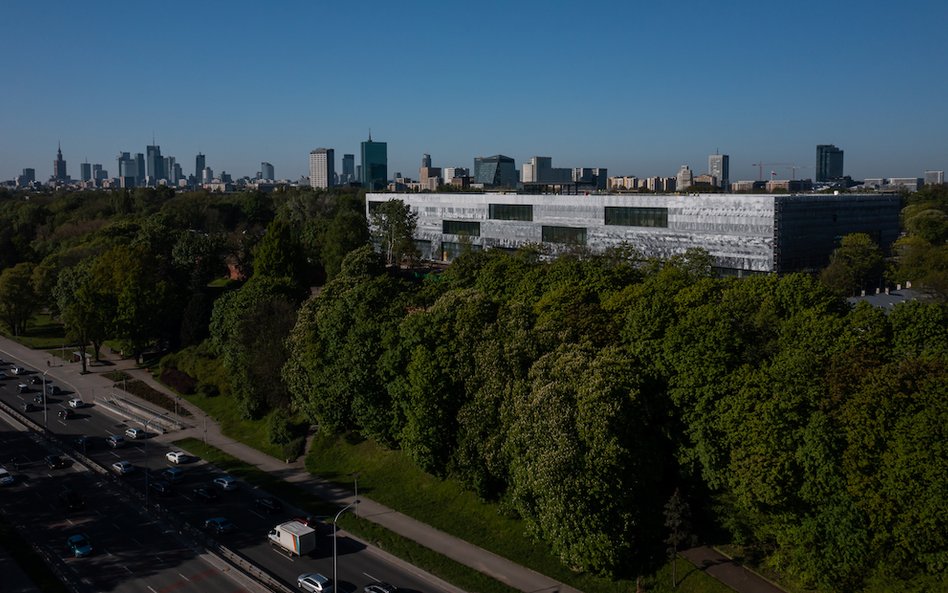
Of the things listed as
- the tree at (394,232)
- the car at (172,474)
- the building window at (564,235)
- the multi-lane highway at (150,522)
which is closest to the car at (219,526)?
the multi-lane highway at (150,522)

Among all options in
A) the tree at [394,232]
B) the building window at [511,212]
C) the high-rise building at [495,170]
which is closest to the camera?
the tree at [394,232]

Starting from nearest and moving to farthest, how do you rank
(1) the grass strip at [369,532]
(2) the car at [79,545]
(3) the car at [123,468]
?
(1) the grass strip at [369,532], (2) the car at [79,545], (3) the car at [123,468]

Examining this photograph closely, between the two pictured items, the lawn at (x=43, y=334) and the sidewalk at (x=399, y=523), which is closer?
the sidewalk at (x=399, y=523)

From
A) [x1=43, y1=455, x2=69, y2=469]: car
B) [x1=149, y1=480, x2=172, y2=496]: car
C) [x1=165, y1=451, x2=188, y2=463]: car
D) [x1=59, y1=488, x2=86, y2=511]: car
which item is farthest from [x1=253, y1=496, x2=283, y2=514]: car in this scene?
[x1=43, y1=455, x2=69, y2=469]: car

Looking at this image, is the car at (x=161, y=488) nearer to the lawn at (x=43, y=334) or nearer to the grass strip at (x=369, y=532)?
the grass strip at (x=369, y=532)

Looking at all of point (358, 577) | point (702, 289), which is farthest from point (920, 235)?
point (358, 577)

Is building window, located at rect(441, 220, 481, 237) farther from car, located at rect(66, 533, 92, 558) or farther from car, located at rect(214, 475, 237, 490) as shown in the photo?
car, located at rect(66, 533, 92, 558)

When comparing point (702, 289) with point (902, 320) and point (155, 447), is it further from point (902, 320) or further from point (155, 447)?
point (155, 447)
